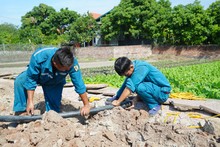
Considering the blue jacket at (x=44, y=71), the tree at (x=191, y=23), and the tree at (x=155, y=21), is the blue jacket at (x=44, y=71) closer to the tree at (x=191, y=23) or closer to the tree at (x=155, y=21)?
the tree at (x=191, y=23)

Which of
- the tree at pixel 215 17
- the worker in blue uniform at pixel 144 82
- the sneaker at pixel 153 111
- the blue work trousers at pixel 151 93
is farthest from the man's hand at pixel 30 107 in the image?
the tree at pixel 215 17

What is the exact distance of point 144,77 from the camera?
4160mm

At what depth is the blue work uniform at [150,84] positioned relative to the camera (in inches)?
162


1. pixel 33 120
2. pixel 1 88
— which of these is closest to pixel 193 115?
pixel 33 120

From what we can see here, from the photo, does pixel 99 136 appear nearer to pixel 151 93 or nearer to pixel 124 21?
pixel 151 93

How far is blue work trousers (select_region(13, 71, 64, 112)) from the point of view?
388 centimetres

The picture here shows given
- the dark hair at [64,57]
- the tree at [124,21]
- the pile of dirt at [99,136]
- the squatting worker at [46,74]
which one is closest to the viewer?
the pile of dirt at [99,136]

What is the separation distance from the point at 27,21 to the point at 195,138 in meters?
35.6

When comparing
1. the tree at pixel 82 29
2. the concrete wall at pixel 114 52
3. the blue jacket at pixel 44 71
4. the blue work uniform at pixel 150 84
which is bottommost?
the concrete wall at pixel 114 52

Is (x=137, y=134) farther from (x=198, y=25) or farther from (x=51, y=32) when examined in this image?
(x=51, y=32)

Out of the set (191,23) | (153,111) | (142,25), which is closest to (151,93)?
(153,111)

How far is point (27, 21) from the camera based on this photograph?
115 feet

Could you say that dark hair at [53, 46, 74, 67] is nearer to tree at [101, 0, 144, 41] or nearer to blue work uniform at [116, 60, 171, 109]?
blue work uniform at [116, 60, 171, 109]

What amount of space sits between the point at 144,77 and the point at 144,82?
24 centimetres
